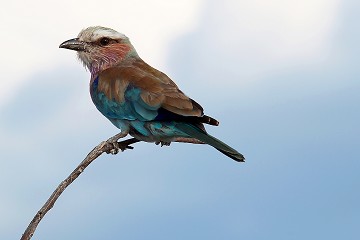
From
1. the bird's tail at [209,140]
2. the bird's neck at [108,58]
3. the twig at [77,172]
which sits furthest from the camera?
the bird's neck at [108,58]

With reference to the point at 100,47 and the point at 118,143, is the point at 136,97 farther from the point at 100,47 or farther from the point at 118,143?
the point at 100,47

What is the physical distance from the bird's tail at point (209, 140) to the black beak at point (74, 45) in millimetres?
1972

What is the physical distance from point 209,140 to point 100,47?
2118 mm

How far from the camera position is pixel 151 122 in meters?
6.52

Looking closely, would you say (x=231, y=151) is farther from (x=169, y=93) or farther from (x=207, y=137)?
(x=169, y=93)

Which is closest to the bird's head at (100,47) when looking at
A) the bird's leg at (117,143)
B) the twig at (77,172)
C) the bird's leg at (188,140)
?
the bird's leg at (117,143)

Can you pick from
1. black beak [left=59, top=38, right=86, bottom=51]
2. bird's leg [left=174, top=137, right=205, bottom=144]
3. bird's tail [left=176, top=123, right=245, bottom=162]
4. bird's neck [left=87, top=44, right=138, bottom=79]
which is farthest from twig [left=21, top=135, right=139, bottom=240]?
black beak [left=59, top=38, right=86, bottom=51]

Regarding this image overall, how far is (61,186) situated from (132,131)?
1473 mm

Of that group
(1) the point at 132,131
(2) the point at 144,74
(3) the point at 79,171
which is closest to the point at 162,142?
(1) the point at 132,131

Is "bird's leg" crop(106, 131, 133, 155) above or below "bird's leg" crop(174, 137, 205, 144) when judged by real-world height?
below

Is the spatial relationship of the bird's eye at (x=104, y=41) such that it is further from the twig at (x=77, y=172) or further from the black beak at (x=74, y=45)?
the twig at (x=77, y=172)

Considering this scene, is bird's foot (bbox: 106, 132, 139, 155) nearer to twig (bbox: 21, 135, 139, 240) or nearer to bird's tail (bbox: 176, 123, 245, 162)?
twig (bbox: 21, 135, 139, 240)

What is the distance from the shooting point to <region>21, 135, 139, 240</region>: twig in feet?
16.8

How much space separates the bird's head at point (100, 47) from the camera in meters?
7.71
